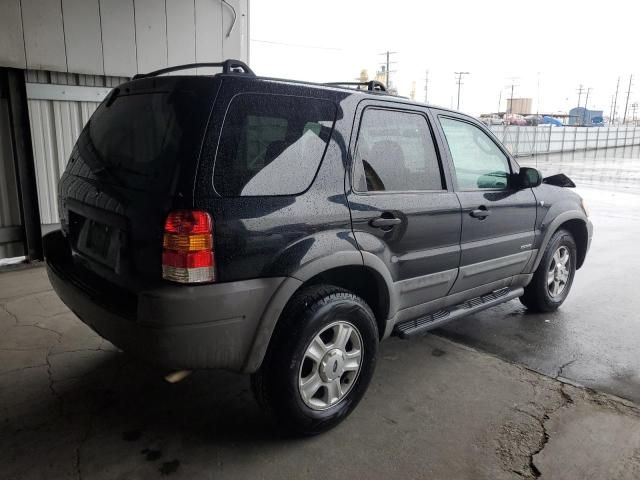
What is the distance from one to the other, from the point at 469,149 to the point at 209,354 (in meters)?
2.48

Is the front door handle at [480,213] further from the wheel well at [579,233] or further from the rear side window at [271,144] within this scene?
the wheel well at [579,233]

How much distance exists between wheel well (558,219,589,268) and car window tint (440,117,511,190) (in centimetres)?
118

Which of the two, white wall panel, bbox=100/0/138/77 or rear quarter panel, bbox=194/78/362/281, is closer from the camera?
rear quarter panel, bbox=194/78/362/281

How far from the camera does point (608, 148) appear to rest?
41312mm

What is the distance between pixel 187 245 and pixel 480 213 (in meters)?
2.19

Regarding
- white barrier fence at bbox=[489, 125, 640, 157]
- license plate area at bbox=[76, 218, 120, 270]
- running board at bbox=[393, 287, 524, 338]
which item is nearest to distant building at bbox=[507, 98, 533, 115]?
white barrier fence at bbox=[489, 125, 640, 157]

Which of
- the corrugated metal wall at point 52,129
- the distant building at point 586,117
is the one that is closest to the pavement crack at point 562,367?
the corrugated metal wall at point 52,129

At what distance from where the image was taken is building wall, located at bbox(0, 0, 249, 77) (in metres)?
5.25

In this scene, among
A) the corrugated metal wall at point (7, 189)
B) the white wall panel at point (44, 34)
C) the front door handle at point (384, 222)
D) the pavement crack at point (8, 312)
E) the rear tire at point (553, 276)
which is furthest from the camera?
the corrugated metal wall at point (7, 189)

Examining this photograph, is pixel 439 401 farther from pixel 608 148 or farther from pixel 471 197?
pixel 608 148

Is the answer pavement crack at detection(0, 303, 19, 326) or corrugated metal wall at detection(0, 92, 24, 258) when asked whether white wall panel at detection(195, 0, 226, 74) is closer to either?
corrugated metal wall at detection(0, 92, 24, 258)

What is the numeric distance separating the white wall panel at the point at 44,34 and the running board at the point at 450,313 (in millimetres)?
4797

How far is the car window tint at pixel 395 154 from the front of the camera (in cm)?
289

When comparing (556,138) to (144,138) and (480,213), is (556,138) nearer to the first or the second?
(480,213)
